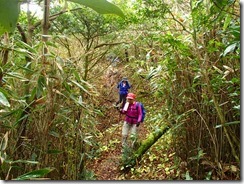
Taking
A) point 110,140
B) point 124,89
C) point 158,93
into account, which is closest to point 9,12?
point 158,93

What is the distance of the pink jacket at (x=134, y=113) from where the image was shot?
2.31 metres

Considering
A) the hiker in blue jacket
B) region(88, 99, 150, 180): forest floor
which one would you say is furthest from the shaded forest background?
the hiker in blue jacket

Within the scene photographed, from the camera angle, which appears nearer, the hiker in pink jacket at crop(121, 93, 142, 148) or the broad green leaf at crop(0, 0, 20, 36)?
the broad green leaf at crop(0, 0, 20, 36)

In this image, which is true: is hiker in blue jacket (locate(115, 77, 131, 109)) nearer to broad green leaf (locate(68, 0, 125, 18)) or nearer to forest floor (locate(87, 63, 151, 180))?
forest floor (locate(87, 63, 151, 180))

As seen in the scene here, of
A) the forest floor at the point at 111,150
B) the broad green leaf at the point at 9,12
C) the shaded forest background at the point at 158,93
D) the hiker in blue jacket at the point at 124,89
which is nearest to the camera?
the broad green leaf at the point at 9,12

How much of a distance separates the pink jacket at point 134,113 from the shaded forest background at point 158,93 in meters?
0.25

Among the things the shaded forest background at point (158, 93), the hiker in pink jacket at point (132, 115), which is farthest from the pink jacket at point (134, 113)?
the shaded forest background at point (158, 93)

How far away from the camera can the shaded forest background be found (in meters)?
0.94

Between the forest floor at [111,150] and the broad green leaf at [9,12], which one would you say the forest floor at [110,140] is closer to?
the forest floor at [111,150]

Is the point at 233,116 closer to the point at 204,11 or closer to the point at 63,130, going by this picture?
the point at 204,11

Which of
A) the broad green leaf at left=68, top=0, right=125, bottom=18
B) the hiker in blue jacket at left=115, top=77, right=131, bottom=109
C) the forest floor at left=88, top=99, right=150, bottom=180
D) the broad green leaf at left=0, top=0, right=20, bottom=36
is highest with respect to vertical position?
the hiker in blue jacket at left=115, top=77, right=131, bottom=109

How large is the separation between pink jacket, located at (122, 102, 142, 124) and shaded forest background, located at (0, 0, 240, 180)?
0.82ft

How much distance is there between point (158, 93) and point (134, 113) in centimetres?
68

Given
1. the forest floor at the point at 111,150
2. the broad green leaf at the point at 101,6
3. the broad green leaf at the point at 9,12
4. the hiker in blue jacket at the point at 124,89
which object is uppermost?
the hiker in blue jacket at the point at 124,89
